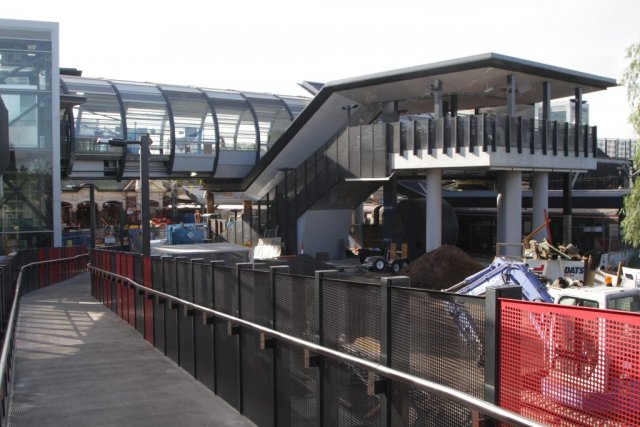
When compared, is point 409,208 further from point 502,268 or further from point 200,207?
point 200,207

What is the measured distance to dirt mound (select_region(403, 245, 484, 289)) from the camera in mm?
27719

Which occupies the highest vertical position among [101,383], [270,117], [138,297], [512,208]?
[270,117]

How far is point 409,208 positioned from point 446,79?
1151 cm

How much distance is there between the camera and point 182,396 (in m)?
11.3

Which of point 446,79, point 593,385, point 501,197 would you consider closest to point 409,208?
point 501,197

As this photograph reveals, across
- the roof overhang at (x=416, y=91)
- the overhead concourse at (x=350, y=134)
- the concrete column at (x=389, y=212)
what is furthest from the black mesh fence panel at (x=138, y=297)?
the concrete column at (x=389, y=212)

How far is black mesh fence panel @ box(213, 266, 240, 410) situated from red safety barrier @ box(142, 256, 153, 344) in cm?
496

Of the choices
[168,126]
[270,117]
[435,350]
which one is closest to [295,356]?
[435,350]

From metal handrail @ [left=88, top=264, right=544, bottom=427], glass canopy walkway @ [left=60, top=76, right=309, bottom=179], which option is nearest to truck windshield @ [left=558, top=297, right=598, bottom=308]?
metal handrail @ [left=88, top=264, right=544, bottom=427]

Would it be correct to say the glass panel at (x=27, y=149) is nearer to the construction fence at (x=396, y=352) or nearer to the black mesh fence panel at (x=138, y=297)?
the black mesh fence panel at (x=138, y=297)

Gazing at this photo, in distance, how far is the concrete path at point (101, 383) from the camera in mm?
10234

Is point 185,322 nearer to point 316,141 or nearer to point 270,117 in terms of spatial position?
point 316,141

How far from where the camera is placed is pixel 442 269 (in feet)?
92.1

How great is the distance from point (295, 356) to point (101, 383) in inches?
229
